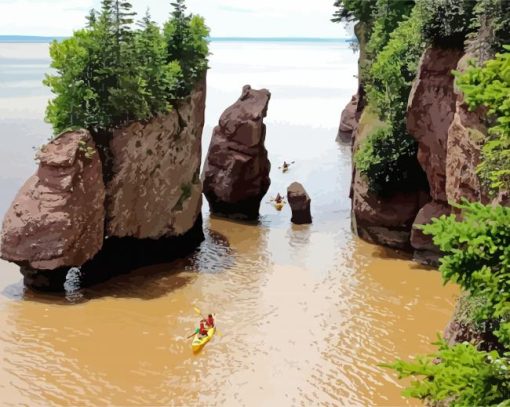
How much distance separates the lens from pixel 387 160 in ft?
90.6

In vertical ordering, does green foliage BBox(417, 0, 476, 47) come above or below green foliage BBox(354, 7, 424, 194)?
above

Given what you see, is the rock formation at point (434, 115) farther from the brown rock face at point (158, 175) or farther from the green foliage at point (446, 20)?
the brown rock face at point (158, 175)

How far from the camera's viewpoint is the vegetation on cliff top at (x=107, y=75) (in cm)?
2344

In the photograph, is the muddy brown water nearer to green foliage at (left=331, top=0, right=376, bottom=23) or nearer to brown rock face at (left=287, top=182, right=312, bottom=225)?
brown rock face at (left=287, top=182, right=312, bottom=225)

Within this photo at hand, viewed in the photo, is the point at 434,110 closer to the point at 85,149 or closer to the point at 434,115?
Result: the point at 434,115

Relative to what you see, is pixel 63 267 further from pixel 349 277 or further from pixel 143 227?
pixel 349 277

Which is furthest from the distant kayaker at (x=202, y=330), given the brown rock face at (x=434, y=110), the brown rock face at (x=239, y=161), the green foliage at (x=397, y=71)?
the brown rock face at (x=239, y=161)

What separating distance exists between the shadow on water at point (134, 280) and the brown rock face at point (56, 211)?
137cm

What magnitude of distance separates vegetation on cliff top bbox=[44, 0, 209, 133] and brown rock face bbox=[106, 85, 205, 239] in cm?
95

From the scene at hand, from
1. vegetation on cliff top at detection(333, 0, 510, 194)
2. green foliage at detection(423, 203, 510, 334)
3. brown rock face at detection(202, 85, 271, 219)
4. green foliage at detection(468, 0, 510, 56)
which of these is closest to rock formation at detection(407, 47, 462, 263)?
vegetation on cliff top at detection(333, 0, 510, 194)

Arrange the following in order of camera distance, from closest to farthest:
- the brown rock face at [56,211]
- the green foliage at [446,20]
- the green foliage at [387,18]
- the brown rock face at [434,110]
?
the green foliage at [446,20]
the brown rock face at [56,211]
the brown rock face at [434,110]
the green foliage at [387,18]

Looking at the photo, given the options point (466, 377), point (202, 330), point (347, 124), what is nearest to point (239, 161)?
point (202, 330)

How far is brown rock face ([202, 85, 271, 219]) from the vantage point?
1367 inches

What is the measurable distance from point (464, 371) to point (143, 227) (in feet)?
68.0
